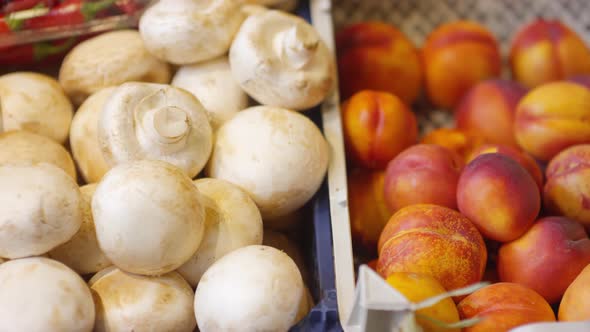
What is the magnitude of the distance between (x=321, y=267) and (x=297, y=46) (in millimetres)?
322

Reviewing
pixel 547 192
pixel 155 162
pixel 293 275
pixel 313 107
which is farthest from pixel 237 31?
pixel 547 192

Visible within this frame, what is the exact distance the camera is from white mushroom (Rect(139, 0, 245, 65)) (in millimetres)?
861

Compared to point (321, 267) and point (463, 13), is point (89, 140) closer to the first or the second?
point (321, 267)

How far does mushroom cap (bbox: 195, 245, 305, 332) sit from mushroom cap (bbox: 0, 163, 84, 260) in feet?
0.54

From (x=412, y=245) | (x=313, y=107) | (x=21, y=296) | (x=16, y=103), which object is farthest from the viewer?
(x=313, y=107)

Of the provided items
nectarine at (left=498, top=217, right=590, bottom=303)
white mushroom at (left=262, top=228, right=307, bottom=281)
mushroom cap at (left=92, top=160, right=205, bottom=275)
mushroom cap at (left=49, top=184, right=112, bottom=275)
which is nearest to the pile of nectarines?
nectarine at (left=498, top=217, right=590, bottom=303)

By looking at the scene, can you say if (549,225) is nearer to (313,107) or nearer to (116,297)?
(313,107)

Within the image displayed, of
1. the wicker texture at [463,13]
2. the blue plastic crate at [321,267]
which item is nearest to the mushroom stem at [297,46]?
the blue plastic crate at [321,267]

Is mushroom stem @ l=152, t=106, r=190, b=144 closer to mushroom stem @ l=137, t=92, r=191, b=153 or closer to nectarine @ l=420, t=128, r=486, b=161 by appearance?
mushroom stem @ l=137, t=92, r=191, b=153

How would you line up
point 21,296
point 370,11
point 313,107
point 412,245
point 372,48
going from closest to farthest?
point 21,296 → point 412,245 → point 313,107 → point 372,48 → point 370,11

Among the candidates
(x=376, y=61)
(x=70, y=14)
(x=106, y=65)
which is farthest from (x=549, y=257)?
(x=70, y=14)

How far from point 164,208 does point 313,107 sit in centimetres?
39

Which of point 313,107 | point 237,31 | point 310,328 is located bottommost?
point 310,328

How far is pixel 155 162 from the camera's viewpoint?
2.23 feet
